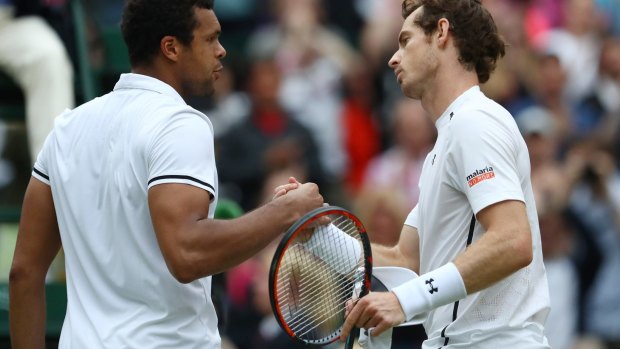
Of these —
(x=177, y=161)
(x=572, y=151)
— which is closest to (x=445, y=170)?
(x=177, y=161)

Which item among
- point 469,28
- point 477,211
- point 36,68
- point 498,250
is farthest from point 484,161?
point 36,68

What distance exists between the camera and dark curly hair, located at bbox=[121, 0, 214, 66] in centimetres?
453

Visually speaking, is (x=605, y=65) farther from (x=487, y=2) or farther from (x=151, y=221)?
(x=151, y=221)

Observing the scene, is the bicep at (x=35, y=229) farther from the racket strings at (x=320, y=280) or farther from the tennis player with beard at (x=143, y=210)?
the racket strings at (x=320, y=280)

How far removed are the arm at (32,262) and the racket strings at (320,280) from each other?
2.78ft

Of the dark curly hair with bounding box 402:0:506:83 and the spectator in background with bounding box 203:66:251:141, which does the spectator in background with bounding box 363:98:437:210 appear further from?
the dark curly hair with bounding box 402:0:506:83

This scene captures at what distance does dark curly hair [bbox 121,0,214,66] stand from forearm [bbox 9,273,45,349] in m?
0.89

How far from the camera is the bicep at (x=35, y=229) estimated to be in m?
4.64

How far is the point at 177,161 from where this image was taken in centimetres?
425

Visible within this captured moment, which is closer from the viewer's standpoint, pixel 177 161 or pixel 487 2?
pixel 177 161

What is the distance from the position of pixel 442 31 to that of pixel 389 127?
5.79 metres

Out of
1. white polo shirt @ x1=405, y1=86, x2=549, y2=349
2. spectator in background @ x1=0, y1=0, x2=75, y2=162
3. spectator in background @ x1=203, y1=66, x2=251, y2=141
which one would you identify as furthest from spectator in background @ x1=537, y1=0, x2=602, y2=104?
white polo shirt @ x1=405, y1=86, x2=549, y2=349

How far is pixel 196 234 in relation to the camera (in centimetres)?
422

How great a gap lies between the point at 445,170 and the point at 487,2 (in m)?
6.68
